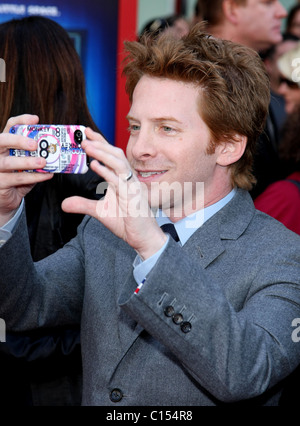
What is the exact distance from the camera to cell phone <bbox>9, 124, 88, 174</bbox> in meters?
1.90

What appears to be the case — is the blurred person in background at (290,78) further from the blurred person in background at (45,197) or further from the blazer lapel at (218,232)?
the blazer lapel at (218,232)

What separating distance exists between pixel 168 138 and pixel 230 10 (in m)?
2.46

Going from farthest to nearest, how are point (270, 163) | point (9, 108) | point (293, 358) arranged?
A: point (270, 163)
point (9, 108)
point (293, 358)

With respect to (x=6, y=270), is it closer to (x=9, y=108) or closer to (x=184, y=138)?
(x=184, y=138)

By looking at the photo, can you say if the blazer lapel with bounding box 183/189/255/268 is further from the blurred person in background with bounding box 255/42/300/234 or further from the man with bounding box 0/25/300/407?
the blurred person in background with bounding box 255/42/300/234

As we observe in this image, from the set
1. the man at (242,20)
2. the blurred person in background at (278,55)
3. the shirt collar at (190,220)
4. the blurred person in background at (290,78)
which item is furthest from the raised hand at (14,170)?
the blurred person in background at (278,55)

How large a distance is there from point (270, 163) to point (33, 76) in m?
1.56

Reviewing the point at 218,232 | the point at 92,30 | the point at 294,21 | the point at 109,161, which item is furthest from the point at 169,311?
the point at 294,21

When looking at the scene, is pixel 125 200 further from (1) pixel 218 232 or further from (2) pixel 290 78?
(2) pixel 290 78

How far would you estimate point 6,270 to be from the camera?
2088mm

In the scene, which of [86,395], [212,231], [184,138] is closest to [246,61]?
[184,138]

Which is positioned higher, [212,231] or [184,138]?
[184,138]

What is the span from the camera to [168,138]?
2193mm

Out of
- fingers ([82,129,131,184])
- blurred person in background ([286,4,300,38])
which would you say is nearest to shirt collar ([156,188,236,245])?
fingers ([82,129,131,184])
